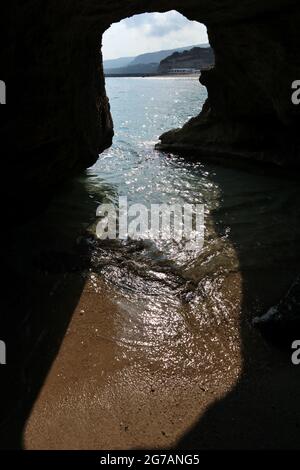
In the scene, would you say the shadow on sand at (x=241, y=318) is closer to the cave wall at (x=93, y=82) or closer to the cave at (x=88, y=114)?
the cave at (x=88, y=114)

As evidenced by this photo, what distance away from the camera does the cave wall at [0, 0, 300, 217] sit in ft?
29.0

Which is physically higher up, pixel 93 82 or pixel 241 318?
pixel 93 82

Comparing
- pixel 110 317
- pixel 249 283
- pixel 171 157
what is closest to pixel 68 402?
pixel 110 317

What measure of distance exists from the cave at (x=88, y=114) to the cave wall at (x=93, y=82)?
38 mm

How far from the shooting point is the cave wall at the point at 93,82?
8.83m

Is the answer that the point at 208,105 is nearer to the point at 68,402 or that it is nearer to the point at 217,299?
the point at 217,299

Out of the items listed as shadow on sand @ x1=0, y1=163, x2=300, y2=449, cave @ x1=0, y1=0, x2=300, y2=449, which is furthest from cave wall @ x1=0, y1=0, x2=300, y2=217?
shadow on sand @ x1=0, y1=163, x2=300, y2=449

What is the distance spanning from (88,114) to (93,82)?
184 cm

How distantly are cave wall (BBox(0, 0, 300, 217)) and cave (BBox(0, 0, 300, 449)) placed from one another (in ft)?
0.12

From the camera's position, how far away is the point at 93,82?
15086mm

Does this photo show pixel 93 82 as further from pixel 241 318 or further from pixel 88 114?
pixel 241 318

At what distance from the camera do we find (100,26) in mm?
13289

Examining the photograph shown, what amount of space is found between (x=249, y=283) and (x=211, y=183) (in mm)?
9302

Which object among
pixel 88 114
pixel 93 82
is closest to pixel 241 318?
pixel 88 114
